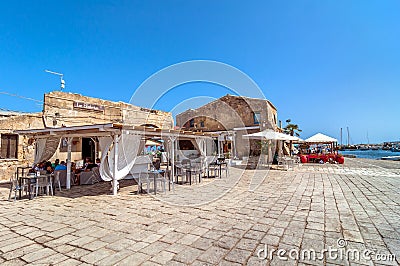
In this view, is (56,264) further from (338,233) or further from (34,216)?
(338,233)

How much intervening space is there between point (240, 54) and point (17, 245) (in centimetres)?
1156

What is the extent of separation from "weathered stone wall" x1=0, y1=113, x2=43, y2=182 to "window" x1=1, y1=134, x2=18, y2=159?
0.15 metres

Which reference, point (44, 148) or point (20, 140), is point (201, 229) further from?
point (20, 140)

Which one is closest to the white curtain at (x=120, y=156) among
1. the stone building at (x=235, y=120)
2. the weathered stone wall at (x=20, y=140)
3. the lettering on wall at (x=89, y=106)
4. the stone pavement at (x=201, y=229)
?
the stone pavement at (x=201, y=229)

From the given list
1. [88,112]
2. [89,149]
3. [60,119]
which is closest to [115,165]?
[60,119]

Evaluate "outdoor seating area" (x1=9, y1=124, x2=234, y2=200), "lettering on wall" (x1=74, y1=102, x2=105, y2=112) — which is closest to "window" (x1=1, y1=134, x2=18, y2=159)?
"outdoor seating area" (x1=9, y1=124, x2=234, y2=200)

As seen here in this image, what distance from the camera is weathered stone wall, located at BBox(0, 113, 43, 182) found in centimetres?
914

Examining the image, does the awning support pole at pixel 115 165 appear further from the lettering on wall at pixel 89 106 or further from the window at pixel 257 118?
the window at pixel 257 118

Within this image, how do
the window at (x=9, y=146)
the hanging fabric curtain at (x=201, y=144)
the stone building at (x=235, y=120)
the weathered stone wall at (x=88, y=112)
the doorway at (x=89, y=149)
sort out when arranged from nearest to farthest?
the window at (x=9, y=146) → the weathered stone wall at (x=88, y=112) → the hanging fabric curtain at (x=201, y=144) → the doorway at (x=89, y=149) → the stone building at (x=235, y=120)

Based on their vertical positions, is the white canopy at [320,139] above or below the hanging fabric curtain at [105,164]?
above

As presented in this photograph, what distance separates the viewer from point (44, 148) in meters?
9.10
